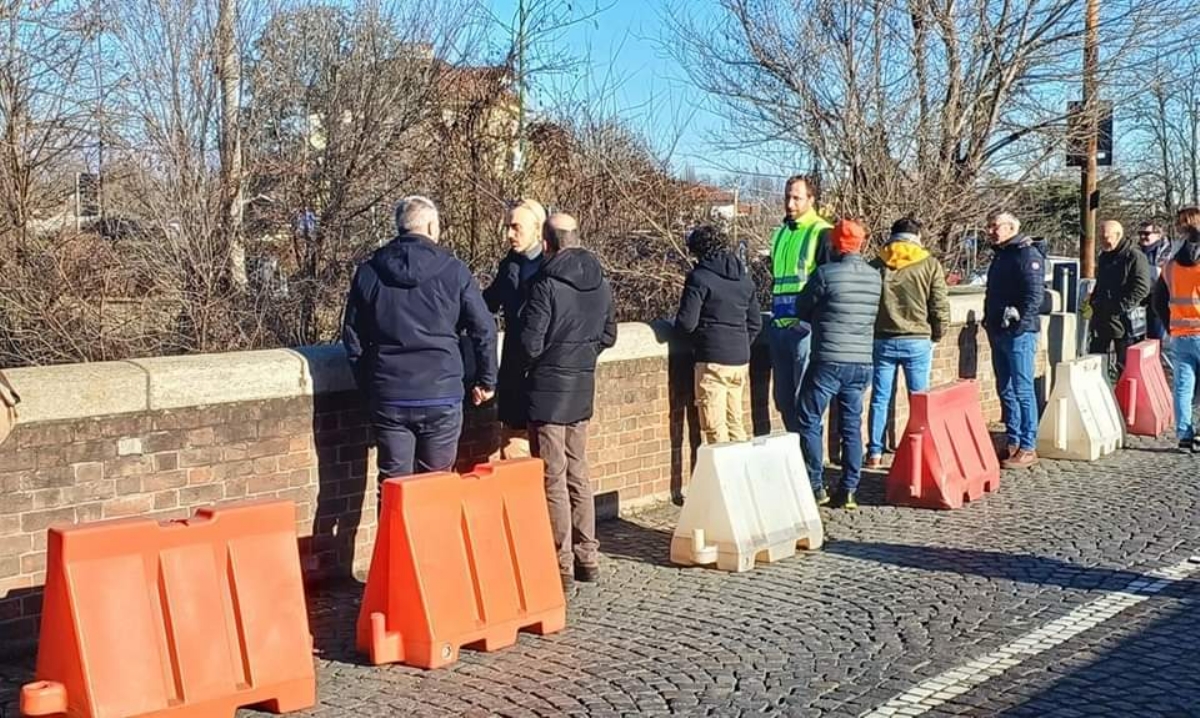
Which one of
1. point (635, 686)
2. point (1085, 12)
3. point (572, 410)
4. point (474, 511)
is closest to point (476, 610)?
point (474, 511)

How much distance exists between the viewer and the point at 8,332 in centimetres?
1029

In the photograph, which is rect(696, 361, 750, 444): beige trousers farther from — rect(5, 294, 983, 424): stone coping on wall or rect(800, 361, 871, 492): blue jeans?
rect(5, 294, 983, 424): stone coping on wall

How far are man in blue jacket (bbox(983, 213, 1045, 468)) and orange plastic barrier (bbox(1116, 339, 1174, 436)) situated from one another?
6.05 ft

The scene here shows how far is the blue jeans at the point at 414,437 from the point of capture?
268 inches

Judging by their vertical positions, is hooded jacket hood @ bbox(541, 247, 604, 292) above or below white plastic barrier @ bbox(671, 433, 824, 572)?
above

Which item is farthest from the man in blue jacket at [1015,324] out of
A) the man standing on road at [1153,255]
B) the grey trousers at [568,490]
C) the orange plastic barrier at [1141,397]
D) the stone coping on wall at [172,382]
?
the stone coping on wall at [172,382]

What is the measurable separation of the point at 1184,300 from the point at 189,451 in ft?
27.3

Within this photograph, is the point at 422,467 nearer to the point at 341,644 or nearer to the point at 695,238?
the point at 341,644

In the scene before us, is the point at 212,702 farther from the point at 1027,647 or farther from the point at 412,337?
the point at 1027,647

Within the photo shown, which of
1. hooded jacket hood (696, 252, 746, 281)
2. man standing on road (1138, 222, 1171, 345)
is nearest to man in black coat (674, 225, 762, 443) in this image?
hooded jacket hood (696, 252, 746, 281)

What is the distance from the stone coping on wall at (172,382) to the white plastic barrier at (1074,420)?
6513 mm

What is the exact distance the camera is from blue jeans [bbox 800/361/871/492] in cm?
934

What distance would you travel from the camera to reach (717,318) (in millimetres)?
9039

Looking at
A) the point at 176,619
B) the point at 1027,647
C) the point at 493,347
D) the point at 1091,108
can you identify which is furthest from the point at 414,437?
the point at 1091,108
